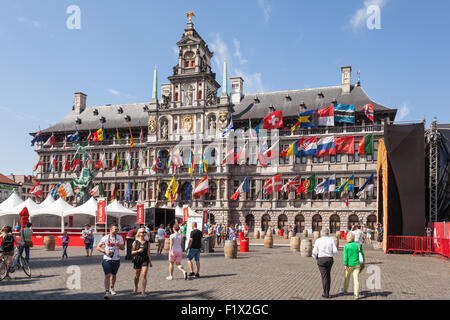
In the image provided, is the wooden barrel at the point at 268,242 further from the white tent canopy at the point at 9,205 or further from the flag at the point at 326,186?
the white tent canopy at the point at 9,205

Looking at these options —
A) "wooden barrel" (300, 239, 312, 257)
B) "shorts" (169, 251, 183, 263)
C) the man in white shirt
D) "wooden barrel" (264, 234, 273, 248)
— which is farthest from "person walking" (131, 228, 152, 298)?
"wooden barrel" (264, 234, 273, 248)

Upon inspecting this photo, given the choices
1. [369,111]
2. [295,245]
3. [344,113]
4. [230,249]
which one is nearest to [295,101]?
[344,113]

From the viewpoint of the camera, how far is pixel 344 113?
46438mm

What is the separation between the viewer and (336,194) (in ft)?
161

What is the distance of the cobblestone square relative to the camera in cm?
1184

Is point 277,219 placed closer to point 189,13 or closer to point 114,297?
point 189,13

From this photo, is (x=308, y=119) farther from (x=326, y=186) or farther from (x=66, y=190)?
(x=66, y=190)

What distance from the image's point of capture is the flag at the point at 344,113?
45438mm

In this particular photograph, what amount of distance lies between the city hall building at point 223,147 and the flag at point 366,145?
3746 millimetres

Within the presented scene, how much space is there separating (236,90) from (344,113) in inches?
675

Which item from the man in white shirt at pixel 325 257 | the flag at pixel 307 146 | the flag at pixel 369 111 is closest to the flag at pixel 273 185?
the flag at pixel 307 146
